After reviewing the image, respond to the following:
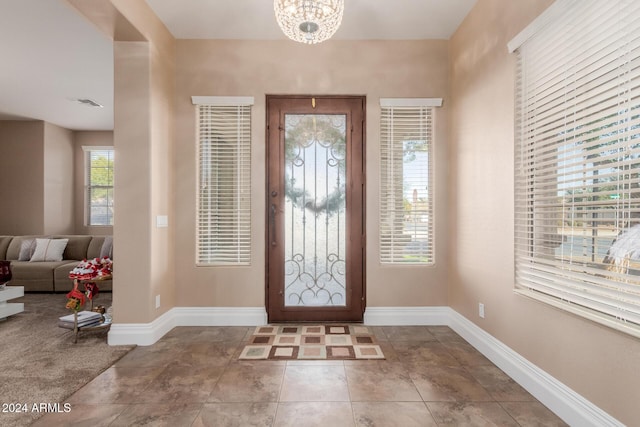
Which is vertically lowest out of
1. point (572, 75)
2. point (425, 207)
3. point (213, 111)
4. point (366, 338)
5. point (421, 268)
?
point (366, 338)

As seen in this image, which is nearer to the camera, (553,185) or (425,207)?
(553,185)

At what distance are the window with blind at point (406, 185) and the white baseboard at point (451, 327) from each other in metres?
0.57

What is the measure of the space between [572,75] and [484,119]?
933mm

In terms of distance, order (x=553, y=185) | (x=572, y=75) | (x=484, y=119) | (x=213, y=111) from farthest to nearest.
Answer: (x=213, y=111), (x=484, y=119), (x=553, y=185), (x=572, y=75)

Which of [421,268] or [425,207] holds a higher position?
[425,207]

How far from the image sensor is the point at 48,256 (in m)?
5.45

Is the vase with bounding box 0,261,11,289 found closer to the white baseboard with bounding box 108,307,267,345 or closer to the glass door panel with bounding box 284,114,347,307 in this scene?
the white baseboard with bounding box 108,307,267,345

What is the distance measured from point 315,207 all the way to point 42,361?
263 cm

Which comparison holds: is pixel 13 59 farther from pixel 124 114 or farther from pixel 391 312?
pixel 391 312

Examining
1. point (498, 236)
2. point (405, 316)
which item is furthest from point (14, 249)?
point (498, 236)

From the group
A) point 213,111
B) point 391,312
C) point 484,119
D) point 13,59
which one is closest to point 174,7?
point 213,111

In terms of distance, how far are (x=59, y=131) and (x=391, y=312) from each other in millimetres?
7183

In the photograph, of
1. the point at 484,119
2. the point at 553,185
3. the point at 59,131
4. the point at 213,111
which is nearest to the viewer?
the point at 553,185

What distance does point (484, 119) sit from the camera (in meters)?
2.89
